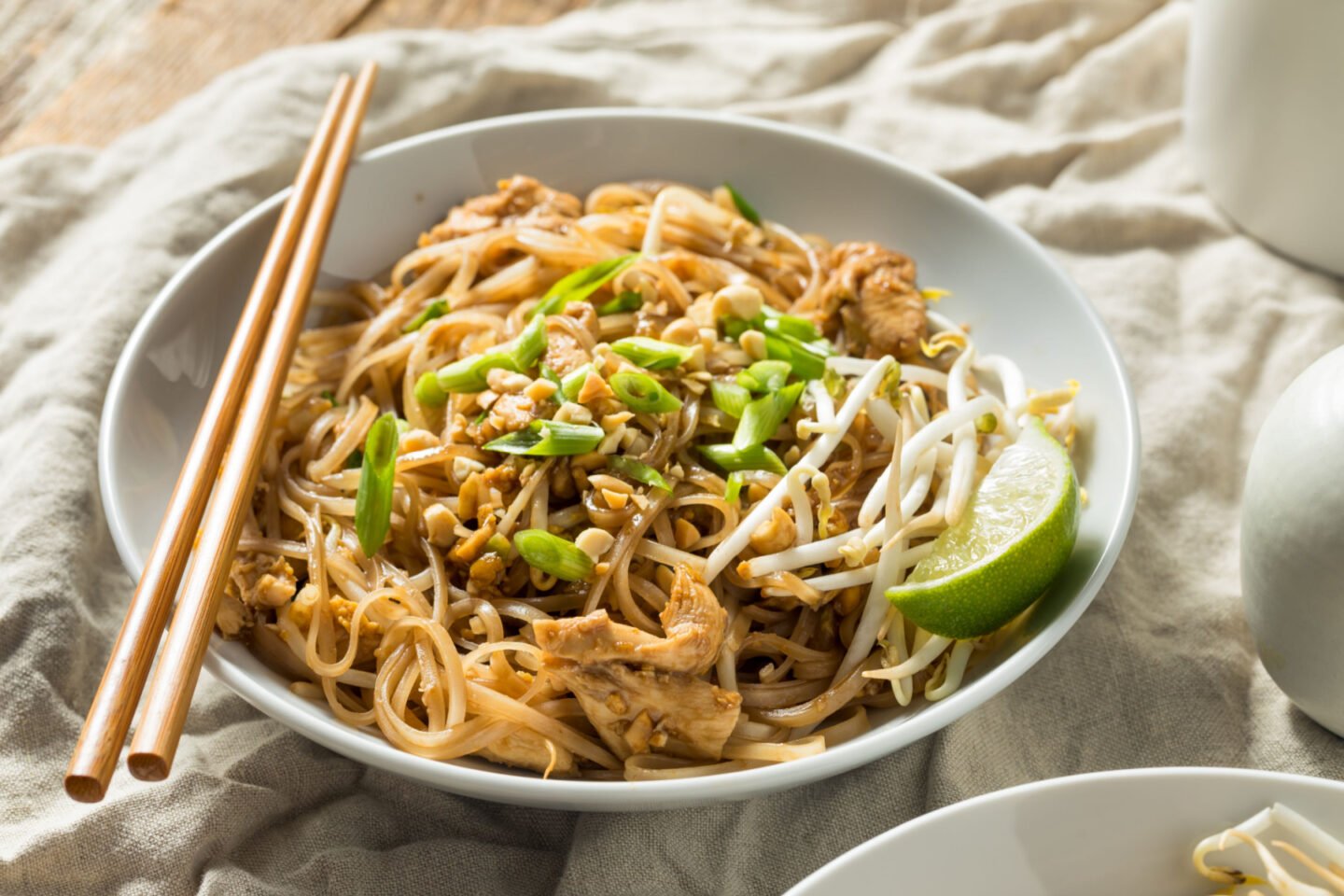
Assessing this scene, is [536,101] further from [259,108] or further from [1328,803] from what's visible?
[1328,803]

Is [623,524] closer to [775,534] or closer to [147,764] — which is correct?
[775,534]

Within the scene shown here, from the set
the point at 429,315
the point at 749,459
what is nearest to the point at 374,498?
the point at 429,315

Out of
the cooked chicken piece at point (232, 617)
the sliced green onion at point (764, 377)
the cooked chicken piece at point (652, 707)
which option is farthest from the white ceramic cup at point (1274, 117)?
the cooked chicken piece at point (232, 617)

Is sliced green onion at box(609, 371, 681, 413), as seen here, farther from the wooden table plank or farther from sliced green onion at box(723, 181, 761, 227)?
the wooden table plank

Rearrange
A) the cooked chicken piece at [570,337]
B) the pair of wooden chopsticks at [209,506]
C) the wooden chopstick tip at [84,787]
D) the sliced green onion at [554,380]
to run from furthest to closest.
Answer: the cooked chicken piece at [570,337] → the sliced green onion at [554,380] → the pair of wooden chopsticks at [209,506] → the wooden chopstick tip at [84,787]

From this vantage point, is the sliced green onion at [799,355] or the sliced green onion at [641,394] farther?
the sliced green onion at [799,355]

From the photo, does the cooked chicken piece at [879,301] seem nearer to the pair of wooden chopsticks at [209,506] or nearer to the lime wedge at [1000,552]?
the lime wedge at [1000,552]
